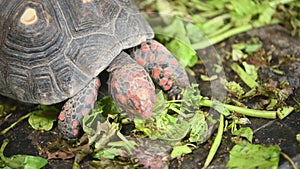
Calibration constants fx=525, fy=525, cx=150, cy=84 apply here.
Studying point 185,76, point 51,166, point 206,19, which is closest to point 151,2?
point 206,19

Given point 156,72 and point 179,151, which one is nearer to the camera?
point 179,151

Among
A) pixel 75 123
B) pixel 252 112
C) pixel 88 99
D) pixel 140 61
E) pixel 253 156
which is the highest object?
pixel 140 61

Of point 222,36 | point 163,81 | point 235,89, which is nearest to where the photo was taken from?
point 163,81

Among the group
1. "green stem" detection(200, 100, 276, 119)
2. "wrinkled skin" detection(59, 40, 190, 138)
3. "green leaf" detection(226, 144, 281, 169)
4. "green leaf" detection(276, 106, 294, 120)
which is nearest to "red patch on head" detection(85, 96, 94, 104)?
"wrinkled skin" detection(59, 40, 190, 138)

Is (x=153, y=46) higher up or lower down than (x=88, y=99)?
higher up

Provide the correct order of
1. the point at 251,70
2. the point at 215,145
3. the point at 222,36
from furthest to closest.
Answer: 1. the point at 222,36
2. the point at 251,70
3. the point at 215,145

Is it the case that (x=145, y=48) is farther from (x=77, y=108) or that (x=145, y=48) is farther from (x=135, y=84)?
(x=77, y=108)

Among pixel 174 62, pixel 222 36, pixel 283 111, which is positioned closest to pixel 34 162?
pixel 174 62
